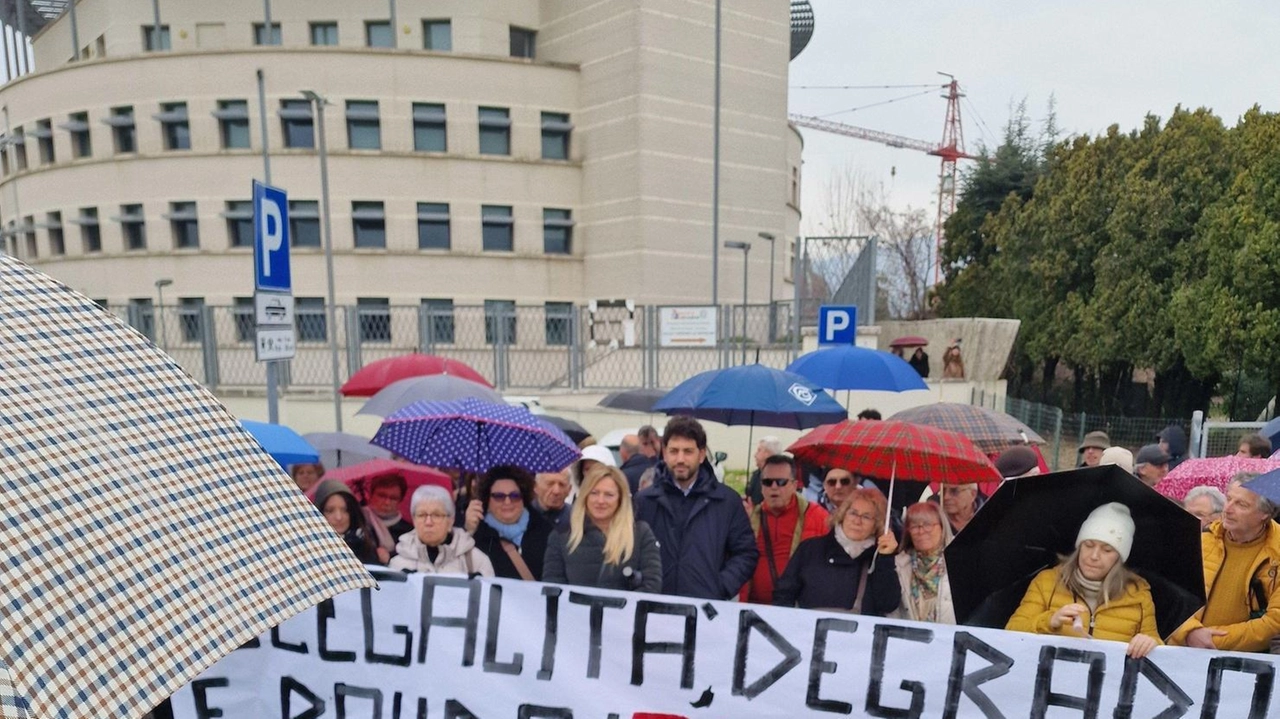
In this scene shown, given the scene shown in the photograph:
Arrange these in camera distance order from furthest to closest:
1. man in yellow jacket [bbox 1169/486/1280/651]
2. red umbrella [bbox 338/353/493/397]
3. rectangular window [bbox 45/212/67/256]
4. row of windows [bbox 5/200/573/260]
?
rectangular window [bbox 45/212/67/256]
row of windows [bbox 5/200/573/260]
red umbrella [bbox 338/353/493/397]
man in yellow jacket [bbox 1169/486/1280/651]

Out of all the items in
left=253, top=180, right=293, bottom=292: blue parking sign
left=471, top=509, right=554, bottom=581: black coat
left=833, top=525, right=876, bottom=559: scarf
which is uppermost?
left=253, top=180, right=293, bottom=292: blue parking sign

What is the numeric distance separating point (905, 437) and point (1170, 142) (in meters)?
23.0

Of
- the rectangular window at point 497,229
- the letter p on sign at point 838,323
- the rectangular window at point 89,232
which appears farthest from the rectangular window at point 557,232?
the letter p on sign at point 838,323

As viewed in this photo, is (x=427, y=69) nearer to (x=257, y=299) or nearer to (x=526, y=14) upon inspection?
(x=526, y=14)

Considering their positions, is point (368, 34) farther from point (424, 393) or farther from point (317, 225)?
point (424, 393)

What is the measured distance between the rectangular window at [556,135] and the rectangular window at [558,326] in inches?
451

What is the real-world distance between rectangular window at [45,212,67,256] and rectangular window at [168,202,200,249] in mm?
4884

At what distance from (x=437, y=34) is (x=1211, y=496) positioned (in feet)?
85.7

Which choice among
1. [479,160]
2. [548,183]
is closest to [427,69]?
[479,160]

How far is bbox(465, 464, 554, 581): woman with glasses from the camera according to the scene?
4.48 meters

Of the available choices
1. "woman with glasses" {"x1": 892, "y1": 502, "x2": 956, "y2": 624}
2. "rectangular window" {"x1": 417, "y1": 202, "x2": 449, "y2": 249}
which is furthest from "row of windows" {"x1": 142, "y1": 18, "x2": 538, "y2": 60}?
"woman with glasses" {"x1": 892, "y1": 502, "x2": 956, "y2": 624}

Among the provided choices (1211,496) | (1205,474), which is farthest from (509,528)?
(1205,474)

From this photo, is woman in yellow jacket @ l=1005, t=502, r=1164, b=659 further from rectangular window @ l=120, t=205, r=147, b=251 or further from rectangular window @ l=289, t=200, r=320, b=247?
rectangular window @ l=120, t=205, r=147, b=251

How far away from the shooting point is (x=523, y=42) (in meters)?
26.9
